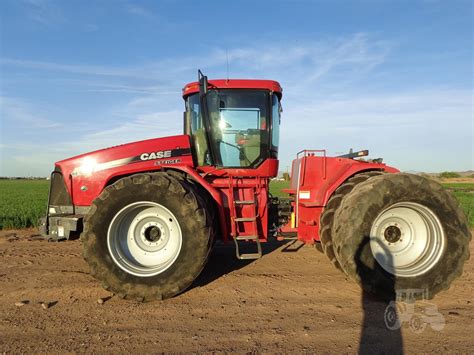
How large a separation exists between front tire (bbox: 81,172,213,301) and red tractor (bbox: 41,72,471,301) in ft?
0.04

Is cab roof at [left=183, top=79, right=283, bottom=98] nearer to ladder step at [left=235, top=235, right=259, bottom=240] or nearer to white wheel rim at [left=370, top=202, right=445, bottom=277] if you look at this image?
ladder step at [left=235, top=235, right=259, bottom=240]

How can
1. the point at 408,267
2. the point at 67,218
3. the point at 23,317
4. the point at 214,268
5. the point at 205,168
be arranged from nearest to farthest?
the point at 23,317, the point at 408,267, the point at 67,218, the point at 205,168, the point at 214,268

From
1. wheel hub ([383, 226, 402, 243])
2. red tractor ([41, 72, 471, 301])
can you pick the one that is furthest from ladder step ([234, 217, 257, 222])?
wheel hub ([383, 226, 402, 243])

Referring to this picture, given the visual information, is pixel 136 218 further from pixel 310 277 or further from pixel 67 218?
pixel 310 277

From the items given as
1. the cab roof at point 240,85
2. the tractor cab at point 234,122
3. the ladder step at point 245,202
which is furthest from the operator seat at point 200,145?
the ladder step at point 245,202

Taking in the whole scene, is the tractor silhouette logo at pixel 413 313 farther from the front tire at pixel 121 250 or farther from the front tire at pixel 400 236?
the front tire at pixel 121 250

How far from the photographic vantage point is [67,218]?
16.1 ft

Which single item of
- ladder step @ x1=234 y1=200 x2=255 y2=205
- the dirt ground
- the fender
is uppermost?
the fender

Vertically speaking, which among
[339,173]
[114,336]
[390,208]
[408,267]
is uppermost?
[339,173]

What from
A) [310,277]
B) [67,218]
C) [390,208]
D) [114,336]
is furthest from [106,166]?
[390,208]

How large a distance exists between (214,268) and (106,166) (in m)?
2.29

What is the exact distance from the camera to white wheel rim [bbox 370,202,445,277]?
171 inches

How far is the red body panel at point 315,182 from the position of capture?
508 cm

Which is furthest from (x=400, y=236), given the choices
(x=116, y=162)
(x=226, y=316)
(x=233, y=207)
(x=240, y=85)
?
(x=116, y=162)
